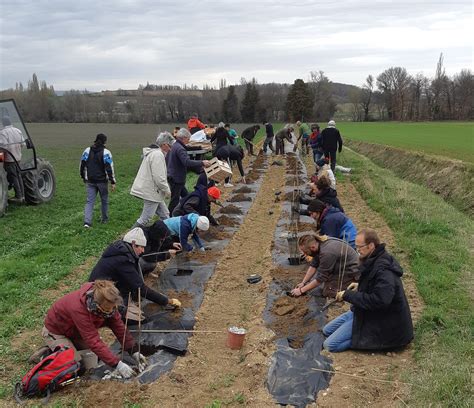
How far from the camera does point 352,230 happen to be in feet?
20.9

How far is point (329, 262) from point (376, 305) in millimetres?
1300

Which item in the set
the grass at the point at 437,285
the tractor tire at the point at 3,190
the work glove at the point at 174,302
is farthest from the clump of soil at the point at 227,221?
the tractor tire at the point at 3,190

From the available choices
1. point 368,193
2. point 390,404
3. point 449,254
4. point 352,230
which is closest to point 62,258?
point 352,230

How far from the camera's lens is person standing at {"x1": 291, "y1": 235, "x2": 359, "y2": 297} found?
5.49 metres

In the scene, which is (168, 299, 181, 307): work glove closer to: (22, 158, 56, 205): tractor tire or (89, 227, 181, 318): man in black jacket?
(89, 227, 181, 318): man in black jacket

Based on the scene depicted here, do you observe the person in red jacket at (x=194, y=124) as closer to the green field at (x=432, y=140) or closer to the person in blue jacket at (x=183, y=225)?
the green field at (x=432, y=140)

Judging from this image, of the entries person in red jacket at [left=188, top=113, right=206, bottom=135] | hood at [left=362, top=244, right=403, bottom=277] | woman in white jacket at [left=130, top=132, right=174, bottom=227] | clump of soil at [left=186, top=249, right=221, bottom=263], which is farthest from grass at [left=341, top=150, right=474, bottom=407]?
person in red jacket at [left=188, top=113, right=206, bottom=135]

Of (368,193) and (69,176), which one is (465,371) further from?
(69,176)

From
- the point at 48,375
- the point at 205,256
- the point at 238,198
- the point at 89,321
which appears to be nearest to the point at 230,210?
the point at 238,198

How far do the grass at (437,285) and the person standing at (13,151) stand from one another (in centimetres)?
837

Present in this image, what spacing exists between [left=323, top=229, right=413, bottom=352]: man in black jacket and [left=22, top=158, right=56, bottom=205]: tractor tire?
8.90 meters

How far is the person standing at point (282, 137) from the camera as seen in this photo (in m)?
21.4

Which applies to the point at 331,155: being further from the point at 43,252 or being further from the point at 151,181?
the point at 43,252

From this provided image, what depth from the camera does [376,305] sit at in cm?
422
